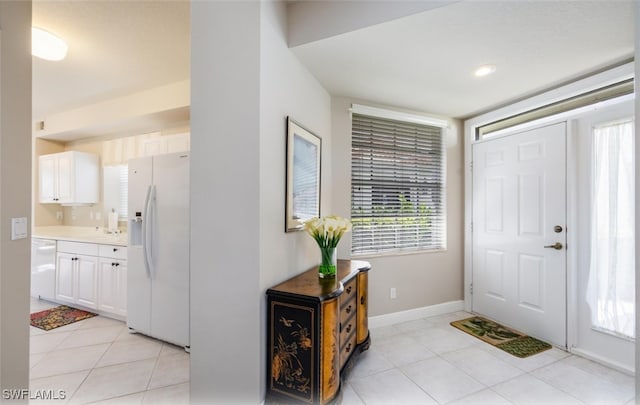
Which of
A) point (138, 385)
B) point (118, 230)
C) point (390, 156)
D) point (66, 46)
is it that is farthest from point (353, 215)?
point (118, 230)

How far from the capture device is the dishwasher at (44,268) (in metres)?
3.66

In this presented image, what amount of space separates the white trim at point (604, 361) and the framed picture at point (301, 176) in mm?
2538

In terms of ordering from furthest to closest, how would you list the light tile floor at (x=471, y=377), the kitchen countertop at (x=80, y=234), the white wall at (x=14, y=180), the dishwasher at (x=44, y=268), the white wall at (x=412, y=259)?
the dishwasher at (x=44, y=268), the kitchen countertop at (x=80, y=234), the white wall at (x=412, y=259), the light tile floor at (x=471, y=377), the white wall at (x=14, y=180)

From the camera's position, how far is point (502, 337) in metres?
2.75

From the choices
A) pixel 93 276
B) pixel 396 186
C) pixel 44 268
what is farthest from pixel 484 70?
pixel 44 268

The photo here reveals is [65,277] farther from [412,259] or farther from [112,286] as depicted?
[412,259]

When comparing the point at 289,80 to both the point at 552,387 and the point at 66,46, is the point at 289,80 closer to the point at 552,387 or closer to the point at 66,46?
the point at 66,46

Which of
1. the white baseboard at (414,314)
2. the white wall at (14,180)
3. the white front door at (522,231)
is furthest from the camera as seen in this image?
the white baseboard at (414,314)

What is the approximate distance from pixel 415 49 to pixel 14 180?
255cm

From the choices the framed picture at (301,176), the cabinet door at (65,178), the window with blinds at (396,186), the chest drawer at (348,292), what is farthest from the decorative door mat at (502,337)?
the cabinet door at (65,178)

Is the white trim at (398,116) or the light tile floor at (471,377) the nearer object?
Result: the light tile floor at (471,377)

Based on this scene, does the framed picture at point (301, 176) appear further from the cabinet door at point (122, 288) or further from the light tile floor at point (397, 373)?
the cabinet door at point (122, 288)

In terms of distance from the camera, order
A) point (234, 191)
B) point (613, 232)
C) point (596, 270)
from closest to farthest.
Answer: point (234, 191) < point (613, 232) < point (596, 270)

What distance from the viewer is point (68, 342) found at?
8.74ft
